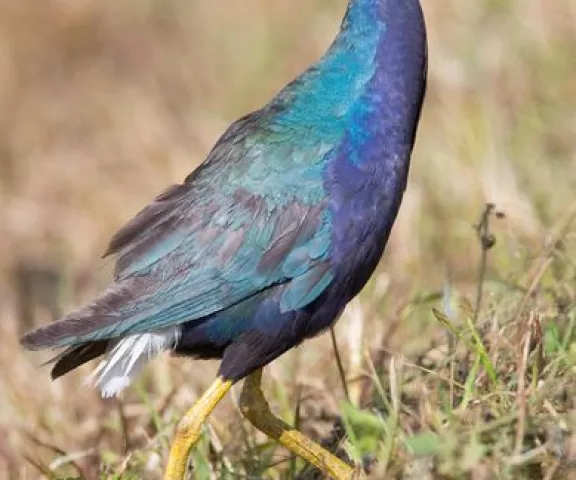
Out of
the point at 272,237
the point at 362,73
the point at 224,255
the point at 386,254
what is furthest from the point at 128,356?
the point at 386,254

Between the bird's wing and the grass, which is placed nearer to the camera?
the grass

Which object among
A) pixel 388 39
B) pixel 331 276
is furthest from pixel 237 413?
pixel 388 39

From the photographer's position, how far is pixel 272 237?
129 inches

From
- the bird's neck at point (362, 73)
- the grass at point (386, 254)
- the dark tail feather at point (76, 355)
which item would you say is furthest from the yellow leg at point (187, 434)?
the bird's neck at point (362, 73)

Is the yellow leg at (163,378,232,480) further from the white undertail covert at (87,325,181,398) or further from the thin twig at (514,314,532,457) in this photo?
the thin twig at (514,314,532,457)

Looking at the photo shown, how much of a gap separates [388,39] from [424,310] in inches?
50.7

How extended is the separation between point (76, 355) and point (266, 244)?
0.55 meters

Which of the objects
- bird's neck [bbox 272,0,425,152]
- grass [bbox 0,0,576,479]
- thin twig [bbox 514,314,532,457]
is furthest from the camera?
bird's neck [bbox 272,0,425,152]

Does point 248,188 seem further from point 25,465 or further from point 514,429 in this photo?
point 25,465

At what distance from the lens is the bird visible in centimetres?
323

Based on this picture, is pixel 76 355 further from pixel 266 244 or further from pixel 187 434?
pixel 266 244

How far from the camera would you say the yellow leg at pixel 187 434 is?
327 centimetres

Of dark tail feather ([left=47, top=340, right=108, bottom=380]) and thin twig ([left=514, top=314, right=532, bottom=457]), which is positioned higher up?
dark tail feather ([left=47, top=340, right=108, bottom=380])

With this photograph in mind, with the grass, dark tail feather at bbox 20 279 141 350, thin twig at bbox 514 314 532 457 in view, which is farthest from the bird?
thin twig at bbox 514 314 532 457
